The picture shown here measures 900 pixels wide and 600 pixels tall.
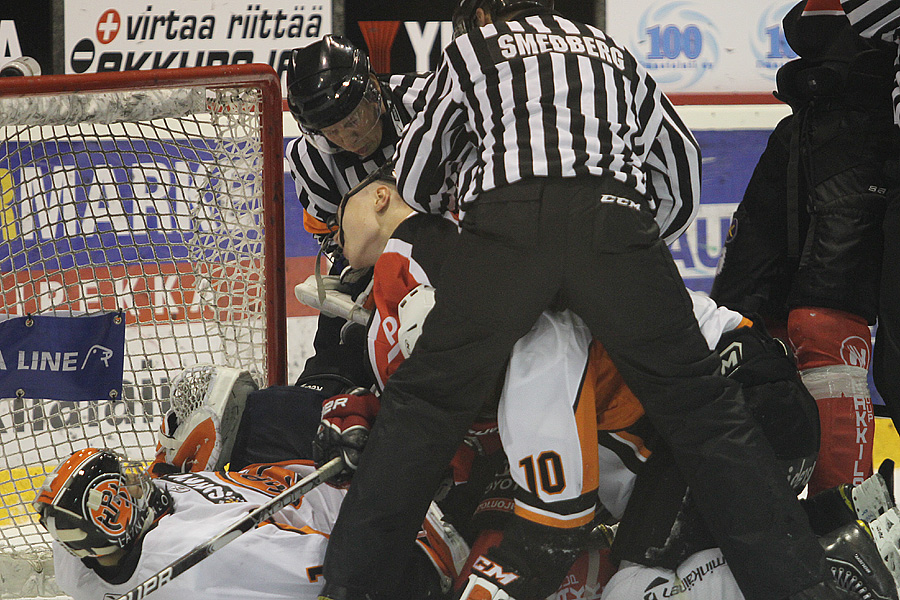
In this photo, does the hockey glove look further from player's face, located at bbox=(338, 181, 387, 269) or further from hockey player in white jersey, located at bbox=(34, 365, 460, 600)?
player's face, located at bbox=(338, 181, 387, 269)

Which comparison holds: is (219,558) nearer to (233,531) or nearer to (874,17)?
(233,531)

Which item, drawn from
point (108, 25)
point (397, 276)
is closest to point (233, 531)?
point (397, 276)

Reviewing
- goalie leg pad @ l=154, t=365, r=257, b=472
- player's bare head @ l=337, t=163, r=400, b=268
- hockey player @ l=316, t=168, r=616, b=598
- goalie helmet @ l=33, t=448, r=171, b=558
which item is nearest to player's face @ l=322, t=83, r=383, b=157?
player's bare head @ l=337, t=163, r=400, b=268

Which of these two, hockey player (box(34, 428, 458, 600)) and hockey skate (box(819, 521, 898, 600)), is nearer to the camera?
hockey player (box(34, 428, 458, 600))

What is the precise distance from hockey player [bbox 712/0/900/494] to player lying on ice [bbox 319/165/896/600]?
22 cm

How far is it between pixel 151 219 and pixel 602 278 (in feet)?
4.19

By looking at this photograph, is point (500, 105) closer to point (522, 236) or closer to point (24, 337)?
point (522, 236)

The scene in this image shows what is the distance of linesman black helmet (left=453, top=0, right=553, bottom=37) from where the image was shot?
167 cm

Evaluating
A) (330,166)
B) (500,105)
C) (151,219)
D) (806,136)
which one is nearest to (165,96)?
(151,219)

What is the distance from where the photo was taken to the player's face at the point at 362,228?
1.89 metres

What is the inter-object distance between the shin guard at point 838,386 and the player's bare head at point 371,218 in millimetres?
913

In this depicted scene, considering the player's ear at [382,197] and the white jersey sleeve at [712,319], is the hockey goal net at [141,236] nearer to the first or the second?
the player's ear at [382,197]

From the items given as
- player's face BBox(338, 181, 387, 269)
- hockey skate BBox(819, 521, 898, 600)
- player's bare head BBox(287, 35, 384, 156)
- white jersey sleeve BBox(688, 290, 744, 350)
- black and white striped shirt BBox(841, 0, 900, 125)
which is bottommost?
hockey skate BBox(819, 521, 898, 600)

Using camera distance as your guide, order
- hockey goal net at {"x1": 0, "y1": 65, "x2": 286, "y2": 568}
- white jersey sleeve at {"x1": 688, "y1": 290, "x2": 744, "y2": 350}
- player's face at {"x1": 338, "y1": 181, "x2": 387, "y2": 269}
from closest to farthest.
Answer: white jersey sleeve at {"x1": 688, "y1": 290, "x2": 744, "y2": 350}, player's face at {"x1": 338, "y1": 181, "x2": 387, "y2": 269}, hockey goal net at {"x1": 0, "y1": 65, "x2": 286, "y2": 568}
